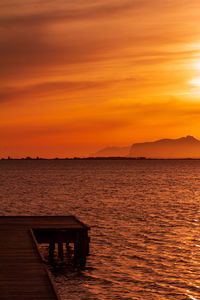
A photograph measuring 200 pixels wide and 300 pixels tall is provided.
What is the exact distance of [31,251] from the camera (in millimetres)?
17109

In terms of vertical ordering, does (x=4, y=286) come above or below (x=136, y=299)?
above

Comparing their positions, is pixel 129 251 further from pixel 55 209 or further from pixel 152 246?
pixel 55 209

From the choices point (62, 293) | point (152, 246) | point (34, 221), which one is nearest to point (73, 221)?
point (34, 221)

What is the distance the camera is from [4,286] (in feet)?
41.4

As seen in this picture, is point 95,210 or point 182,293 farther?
point 95,210

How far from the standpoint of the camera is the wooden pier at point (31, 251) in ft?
40.4

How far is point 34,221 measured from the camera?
2475 centimetres

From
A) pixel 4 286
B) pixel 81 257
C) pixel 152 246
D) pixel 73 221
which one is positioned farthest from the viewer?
pixel 152 246

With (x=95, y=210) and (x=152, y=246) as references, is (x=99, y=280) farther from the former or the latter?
(x=95, y=210)

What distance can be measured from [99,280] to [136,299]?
2746 mm

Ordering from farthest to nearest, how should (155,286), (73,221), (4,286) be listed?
(73,221) < (155,286) < (4,286)

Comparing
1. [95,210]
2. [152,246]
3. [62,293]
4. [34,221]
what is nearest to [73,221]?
[34,221]

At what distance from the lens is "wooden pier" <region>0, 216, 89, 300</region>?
40.4 ft

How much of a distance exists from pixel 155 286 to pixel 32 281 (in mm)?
6976
